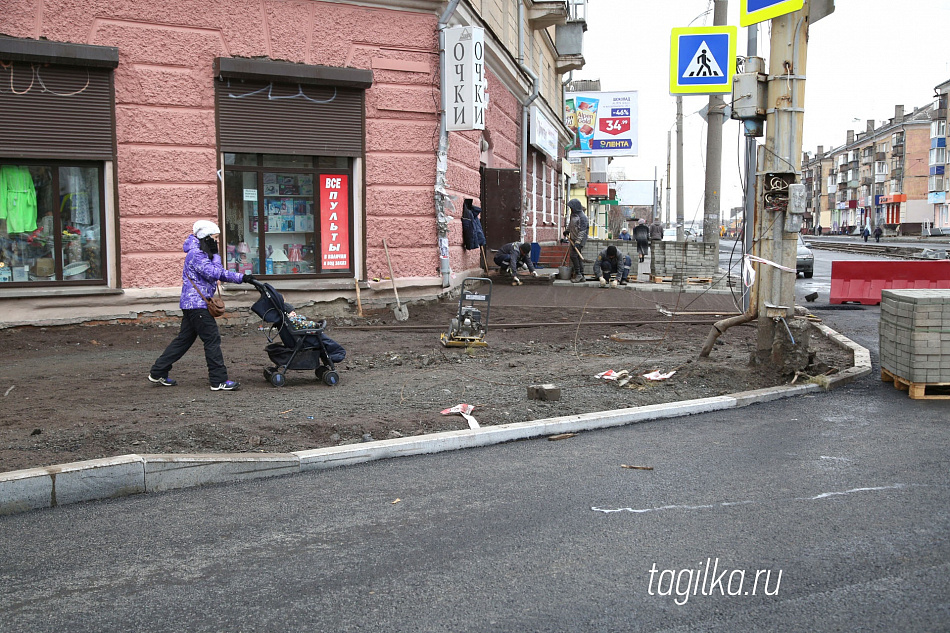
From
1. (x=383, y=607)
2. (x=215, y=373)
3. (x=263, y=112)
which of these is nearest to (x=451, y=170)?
(x=263, y=112)

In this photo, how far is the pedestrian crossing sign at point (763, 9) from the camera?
344 inches

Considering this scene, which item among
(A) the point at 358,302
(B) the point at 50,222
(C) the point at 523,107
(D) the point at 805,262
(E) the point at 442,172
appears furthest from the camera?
(D) the point at 805,262

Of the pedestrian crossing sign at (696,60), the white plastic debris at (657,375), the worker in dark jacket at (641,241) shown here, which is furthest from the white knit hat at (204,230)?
the worker in dark jacket at (641,241)

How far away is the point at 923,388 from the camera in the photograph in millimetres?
8445

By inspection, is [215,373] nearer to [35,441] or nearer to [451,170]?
[35,441]

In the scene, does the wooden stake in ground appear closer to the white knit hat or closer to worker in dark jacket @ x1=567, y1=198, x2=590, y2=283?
the white knit hat

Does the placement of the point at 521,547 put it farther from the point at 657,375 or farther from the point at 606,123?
the point at 606,123

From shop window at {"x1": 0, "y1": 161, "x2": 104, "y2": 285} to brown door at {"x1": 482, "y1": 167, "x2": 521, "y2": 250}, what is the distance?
29.4 feet

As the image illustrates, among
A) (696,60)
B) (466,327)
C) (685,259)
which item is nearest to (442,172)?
(466,327)

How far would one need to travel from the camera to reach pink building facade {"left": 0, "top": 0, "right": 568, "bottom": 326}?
12266 mm

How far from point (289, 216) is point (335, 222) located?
0.76 meters

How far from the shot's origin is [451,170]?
15773 mm

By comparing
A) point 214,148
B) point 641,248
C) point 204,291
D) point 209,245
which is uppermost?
point 214,148

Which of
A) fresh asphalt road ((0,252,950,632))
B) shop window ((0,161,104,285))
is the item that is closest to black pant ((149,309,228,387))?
fresh asphalt road ((0,252,950,632))
